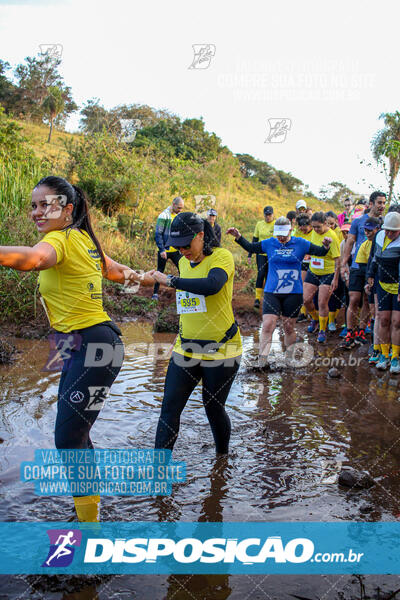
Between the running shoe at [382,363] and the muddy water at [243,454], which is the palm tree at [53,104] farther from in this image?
the running shoe at [382,363]

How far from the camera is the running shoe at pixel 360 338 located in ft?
28.3

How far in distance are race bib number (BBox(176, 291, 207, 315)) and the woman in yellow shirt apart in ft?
2.98

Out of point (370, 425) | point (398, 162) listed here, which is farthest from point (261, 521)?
point (398, 162)

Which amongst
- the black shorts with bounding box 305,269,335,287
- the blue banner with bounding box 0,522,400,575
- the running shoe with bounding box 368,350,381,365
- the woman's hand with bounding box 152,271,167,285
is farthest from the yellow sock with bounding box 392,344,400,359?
the woman's hand with bounding box 152,271,167,285

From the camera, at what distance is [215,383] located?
3.80 metres

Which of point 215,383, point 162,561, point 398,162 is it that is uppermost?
point 398,162

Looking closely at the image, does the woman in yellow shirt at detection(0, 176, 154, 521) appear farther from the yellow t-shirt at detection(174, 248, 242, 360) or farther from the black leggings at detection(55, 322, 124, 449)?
the yellow t-shirt at detection(174, 248, 242, 360)

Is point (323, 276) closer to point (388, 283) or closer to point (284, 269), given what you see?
point (388, 283)

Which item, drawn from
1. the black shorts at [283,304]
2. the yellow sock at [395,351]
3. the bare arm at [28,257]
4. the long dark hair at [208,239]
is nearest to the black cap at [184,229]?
the long dark hair at [208,239]

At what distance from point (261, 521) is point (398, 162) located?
46.0 feet

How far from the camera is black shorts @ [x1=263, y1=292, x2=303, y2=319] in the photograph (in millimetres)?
7031

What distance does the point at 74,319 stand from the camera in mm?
2898

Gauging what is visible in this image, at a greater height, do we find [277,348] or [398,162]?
[398,162]

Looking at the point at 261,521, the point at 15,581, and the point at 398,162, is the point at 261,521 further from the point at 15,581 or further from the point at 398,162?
the point at 398,162
